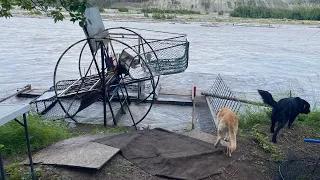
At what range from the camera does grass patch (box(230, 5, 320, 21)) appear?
49784 mm

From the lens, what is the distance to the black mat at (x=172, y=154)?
4.70 metres

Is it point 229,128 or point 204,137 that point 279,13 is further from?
point 229,128

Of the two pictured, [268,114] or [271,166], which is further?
[268,114]

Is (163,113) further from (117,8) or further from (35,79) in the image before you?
(117,8)

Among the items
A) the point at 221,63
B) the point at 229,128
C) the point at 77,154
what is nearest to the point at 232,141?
the point at 229,128

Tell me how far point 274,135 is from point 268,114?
58.8 inches

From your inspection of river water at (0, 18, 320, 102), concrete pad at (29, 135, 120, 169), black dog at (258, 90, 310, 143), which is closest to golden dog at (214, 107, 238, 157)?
black dog at (258, 90, 310, 143)

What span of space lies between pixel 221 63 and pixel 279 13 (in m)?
43.4

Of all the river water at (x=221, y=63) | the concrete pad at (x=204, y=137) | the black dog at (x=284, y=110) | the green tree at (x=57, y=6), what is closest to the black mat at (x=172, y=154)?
the concrete pad at (x=204, y=137)

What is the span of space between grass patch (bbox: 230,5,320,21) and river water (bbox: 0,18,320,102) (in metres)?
29.8

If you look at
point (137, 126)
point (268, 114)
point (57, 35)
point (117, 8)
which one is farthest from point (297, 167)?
point (117, 8)

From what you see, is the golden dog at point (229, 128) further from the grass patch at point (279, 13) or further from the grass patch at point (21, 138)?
the grass patch at point (279, 13)

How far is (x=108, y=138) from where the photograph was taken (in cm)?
565

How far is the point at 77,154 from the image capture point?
4.85 meters
